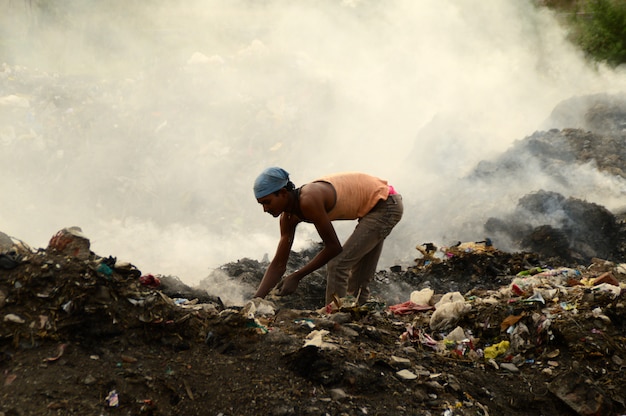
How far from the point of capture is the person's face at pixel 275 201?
10.9 ft

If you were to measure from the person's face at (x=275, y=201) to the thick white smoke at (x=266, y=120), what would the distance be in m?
5.12

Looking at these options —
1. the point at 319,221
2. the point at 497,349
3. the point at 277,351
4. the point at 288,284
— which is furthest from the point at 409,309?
the point at 277,351

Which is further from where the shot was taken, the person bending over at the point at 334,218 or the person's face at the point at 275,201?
the person bending over at the point at 334,218

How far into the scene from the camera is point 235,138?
12.6 meters

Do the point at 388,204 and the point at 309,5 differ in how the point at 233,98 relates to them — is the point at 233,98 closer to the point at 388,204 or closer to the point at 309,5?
the point at 309,5

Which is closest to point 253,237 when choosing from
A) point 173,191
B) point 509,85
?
point 173,191

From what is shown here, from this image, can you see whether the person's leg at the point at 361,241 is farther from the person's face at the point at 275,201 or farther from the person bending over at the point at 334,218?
the person's face at the point at 275,201

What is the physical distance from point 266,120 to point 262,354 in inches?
425

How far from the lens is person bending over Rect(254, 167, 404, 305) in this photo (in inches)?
135

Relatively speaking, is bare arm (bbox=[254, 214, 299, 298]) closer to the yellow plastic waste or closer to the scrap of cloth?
the scrap of cloth

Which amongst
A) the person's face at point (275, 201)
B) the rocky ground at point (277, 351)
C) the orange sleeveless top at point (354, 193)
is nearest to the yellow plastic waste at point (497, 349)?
the rocky ground at point (277, 351)

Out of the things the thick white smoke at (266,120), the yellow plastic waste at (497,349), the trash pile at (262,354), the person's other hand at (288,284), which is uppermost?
the thick white smoke at (266,120)

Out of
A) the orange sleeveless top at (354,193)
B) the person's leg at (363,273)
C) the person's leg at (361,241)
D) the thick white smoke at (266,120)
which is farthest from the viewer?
the thick white smoke at (266,120)

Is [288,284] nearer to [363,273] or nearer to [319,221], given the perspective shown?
[319,221]
